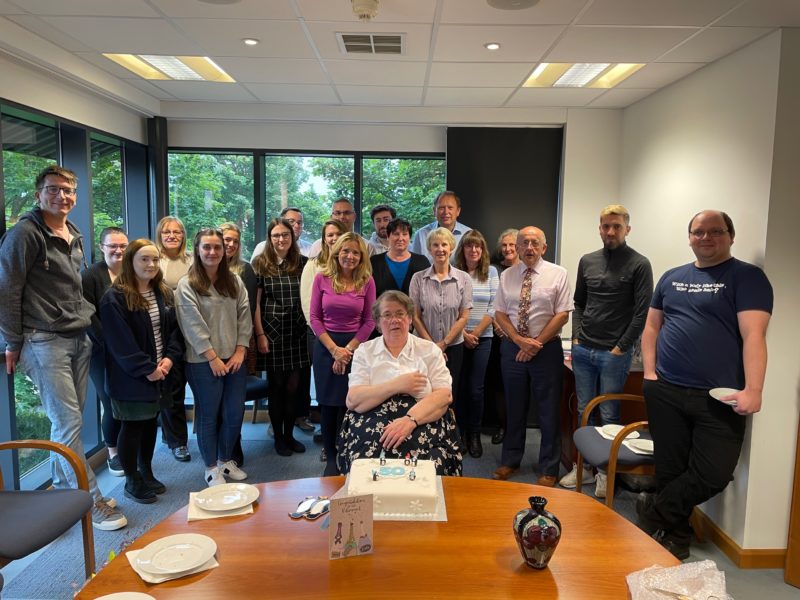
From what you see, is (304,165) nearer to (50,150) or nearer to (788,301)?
(50,150)

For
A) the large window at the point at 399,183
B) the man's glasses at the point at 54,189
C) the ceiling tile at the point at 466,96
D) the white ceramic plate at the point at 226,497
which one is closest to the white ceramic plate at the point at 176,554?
the white ceramic plate at the point at 226,497

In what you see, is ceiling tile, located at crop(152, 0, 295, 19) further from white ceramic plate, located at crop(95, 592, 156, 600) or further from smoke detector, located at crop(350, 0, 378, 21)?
white ceramic plate, located at crop(95, 592, 156, 600)

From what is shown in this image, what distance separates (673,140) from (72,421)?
4.08 meters

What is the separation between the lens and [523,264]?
3471 millimetres

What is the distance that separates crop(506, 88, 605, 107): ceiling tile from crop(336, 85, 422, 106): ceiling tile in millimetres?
801

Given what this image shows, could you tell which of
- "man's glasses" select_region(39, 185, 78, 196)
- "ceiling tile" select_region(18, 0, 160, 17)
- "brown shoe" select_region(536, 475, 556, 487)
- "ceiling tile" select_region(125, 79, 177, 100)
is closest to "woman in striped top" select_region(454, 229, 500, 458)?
"brown shoe" select_region(536, 475, 556, 487)

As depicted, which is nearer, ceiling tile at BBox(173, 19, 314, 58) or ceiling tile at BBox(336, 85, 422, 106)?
ceiling tile at BBox(173, 19, 314, 58)

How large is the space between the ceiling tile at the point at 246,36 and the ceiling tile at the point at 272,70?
0.12 m

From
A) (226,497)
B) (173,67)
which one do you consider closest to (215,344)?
(226,497)

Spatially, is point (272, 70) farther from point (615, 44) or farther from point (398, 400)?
point (398, 400)

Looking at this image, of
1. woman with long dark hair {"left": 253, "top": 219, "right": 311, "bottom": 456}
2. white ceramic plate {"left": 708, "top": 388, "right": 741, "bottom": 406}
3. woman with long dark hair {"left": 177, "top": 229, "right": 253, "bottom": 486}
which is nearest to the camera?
white ceramic plate {"left": 708, "top": 388, "right": 741, "bottom": 406}

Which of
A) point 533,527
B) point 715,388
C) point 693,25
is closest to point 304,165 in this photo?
point 693,25

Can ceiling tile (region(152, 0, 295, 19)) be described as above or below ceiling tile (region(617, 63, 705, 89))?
below

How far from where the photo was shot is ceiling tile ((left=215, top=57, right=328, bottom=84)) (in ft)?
11.4
